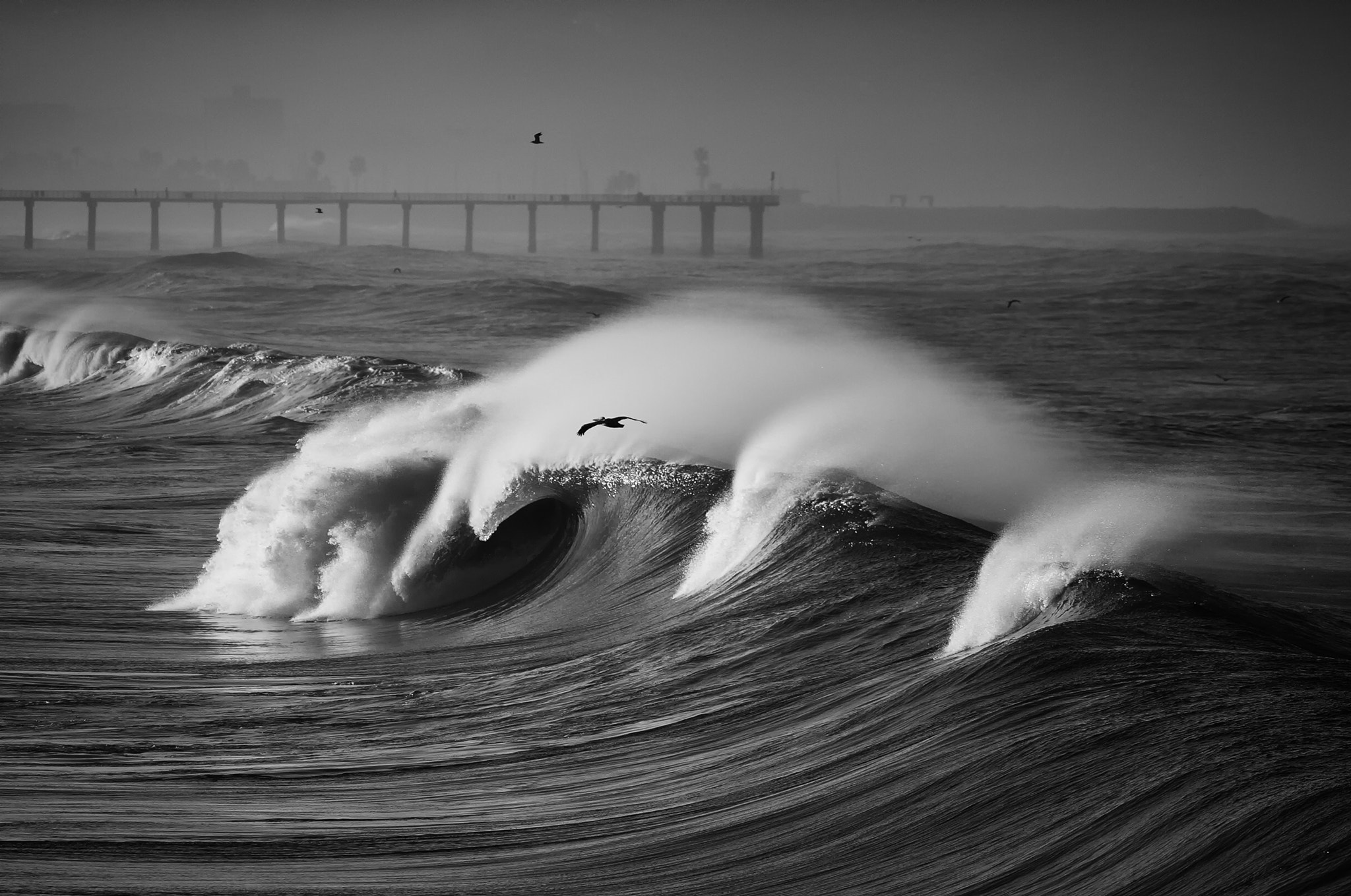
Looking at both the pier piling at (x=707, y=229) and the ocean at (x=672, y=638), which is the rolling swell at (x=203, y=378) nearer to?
the ocean at (x=672, y=638)

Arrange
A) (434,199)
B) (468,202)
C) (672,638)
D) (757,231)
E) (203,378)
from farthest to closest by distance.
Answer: (434,199), (468,202), (757,231), (203,378), (672,638)

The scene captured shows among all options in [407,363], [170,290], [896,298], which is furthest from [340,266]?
[407,363]

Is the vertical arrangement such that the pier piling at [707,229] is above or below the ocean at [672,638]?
above

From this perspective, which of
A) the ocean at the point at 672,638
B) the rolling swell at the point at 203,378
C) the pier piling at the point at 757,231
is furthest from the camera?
the pier piling at the point at 757,231

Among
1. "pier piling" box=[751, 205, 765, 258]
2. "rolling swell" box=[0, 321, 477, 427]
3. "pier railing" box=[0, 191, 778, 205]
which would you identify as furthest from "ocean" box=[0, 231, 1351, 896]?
"pier railing" box=[0, 191, 778, 205]

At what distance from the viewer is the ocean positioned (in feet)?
22.4

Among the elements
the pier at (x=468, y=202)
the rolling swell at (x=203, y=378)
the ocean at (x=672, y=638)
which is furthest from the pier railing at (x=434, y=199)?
the ocean at (x=672, y=638)

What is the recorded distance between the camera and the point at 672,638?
1095 centimetres

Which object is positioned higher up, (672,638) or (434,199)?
(434,199)

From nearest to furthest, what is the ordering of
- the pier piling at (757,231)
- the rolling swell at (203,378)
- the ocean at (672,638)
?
the ocean at (672,638)
the rolling swell at (203,378)
the pier piling at (757,231)

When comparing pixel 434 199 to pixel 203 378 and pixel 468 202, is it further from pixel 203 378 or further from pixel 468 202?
pixel 203 378

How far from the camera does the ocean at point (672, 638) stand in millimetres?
6828

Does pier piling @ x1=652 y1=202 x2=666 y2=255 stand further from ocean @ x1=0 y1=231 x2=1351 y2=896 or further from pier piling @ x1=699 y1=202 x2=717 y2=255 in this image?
ocean @ x1=0 y1=231 x2=1351 y2=896

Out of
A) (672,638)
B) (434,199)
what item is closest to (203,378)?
(672,638)
